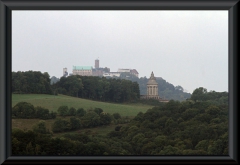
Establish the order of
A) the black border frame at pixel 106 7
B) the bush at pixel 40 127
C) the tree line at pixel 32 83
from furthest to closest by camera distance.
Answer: the tree line at pixel 32 83 < the bush at pixel 40 127 < the black border frame at pixel 106 7

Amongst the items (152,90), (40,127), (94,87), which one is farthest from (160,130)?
(40,127)

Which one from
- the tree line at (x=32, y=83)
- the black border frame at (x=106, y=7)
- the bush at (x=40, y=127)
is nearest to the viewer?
the black border frame at (x=106, y=7)

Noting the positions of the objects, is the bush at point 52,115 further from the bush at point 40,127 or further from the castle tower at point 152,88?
the castle tower at point 152,88

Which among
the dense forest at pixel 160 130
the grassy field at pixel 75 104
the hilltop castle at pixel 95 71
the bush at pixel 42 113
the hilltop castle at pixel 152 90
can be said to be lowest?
the dense forest at pixel 160 130

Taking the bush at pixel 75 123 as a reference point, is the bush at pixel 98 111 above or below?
above

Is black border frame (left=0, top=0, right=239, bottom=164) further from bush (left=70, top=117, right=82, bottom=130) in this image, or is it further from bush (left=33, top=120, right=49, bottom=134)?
bush (left=70, top=117, right=82, bottom=130)

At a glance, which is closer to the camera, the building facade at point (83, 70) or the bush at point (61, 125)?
the bush at point (61, 125)

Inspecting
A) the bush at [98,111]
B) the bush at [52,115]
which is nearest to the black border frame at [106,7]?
the bush at [52,115]

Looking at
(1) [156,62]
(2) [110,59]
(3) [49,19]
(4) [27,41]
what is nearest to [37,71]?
(4) [27,41]

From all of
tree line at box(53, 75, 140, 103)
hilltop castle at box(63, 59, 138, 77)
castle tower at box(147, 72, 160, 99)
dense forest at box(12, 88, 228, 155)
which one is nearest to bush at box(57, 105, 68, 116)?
dense forest at box(12, 88, 228, 155)
